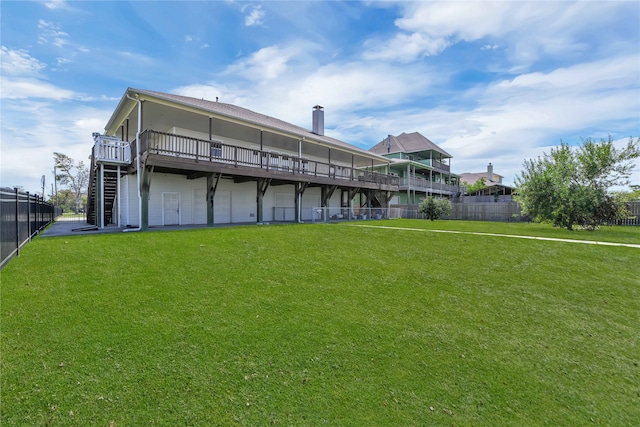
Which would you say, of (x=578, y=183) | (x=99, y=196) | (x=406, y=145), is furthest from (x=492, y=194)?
(x=99, y=196)

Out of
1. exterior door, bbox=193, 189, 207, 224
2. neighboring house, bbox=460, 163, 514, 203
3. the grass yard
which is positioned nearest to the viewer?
the grass yard

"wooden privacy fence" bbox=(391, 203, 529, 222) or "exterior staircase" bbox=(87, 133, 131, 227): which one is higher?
"exterior staircase" bbox=(87, 133, 131, 227)

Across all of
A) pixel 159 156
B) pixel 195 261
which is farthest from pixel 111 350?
pixel 159 156

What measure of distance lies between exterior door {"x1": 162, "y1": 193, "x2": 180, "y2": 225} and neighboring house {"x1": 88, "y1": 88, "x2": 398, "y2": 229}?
0.15ft

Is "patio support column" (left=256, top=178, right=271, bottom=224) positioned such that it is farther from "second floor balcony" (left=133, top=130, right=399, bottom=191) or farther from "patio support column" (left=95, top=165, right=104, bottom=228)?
"patio support column" (left=95, top=165, right=104, bottom=228)

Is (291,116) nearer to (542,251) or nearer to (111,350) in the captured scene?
(542,251)

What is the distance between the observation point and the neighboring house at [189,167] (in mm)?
11625

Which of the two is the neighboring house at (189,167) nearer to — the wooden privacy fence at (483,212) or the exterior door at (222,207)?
the exterior door at (222,207)

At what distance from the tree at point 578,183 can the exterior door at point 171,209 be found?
18.8 meters

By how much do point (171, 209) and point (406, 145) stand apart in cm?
3106

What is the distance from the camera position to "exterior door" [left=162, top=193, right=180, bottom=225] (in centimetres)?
1427

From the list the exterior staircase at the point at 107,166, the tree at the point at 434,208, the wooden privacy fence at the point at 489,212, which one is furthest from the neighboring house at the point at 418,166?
the exterior staircase at the point at 107,166

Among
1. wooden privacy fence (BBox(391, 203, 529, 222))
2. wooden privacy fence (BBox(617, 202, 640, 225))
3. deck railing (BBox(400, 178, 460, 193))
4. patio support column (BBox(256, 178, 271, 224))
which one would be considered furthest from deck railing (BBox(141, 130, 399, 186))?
wooden privacy fence (BBox(617, 202, 640, 225))

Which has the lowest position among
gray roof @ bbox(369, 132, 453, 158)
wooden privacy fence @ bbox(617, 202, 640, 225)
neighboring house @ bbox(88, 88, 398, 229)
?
wooden privacy fence @ bbox(617, 202, 640, 225)
